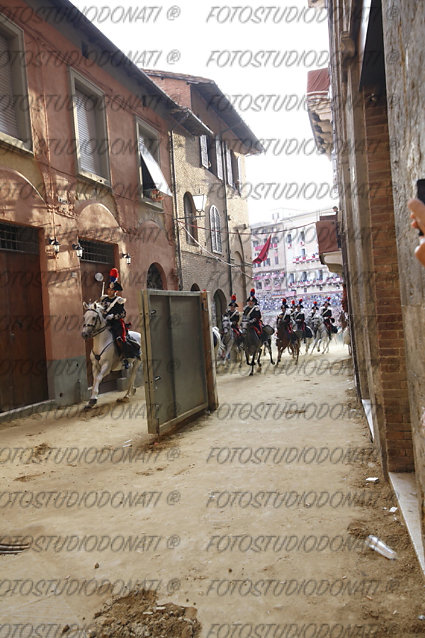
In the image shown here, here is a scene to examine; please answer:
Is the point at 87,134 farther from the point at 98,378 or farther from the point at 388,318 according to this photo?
the point at 388,318

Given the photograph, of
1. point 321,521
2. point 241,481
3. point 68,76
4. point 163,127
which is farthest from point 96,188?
point 321,521

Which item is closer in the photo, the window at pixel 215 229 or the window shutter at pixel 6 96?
the window shutter at pixel 6 96

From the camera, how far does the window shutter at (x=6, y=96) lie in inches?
379

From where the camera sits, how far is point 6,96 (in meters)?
9.74

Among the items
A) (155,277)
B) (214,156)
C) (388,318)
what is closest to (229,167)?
(214,156)

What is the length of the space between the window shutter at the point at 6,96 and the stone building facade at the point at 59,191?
2 cm

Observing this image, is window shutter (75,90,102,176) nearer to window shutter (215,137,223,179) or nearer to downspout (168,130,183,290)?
downspout (168,130,183,290)

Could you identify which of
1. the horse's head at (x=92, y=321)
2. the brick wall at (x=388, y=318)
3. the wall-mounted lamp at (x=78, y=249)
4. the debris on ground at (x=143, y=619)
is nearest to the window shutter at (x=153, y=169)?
the wall-mounted lamp at (x=78, y=249)

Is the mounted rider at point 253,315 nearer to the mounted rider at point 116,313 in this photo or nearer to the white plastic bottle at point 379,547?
the mounted rider at point 116,313

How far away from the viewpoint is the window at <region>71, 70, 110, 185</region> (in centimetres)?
1166

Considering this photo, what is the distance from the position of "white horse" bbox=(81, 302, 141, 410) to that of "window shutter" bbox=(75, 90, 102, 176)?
4217 mm

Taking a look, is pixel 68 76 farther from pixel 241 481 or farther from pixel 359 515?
pixel 359 515

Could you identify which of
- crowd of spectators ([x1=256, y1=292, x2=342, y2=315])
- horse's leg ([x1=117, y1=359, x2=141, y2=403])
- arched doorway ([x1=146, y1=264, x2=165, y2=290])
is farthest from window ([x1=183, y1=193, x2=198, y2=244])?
crowd of spectators ([x1=256, y1=292, x2=342, y2=315])

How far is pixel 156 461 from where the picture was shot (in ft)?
19.8
